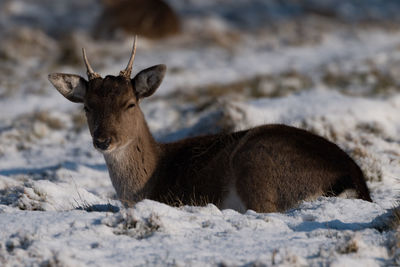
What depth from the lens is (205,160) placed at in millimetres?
6395

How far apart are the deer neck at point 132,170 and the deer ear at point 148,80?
0.36 meters

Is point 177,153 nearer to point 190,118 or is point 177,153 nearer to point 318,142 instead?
point 318,142

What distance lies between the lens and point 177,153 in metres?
6.79

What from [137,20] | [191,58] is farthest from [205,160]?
[137,20]

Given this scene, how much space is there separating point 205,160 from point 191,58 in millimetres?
10997

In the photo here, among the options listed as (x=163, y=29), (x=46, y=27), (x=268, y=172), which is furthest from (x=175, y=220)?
(x=46, y=27)

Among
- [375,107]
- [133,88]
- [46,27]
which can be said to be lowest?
[375,107]

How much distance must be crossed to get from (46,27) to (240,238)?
17522mm

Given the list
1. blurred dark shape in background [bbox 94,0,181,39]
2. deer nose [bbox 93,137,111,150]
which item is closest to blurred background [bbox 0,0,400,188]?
blurred dark shape in background [bbox 94,0,181,39]

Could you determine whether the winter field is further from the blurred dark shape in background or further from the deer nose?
the deer nose

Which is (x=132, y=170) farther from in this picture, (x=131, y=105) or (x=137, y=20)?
(x=137, y=20)

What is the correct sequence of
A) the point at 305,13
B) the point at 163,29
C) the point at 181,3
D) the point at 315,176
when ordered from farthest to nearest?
the point at 181,3 < the point at 305,13 < the point at 163,29 < the point at 315,176

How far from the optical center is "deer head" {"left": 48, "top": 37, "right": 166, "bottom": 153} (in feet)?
19.7

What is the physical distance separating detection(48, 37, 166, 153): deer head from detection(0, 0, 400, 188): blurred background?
7.36 feet
